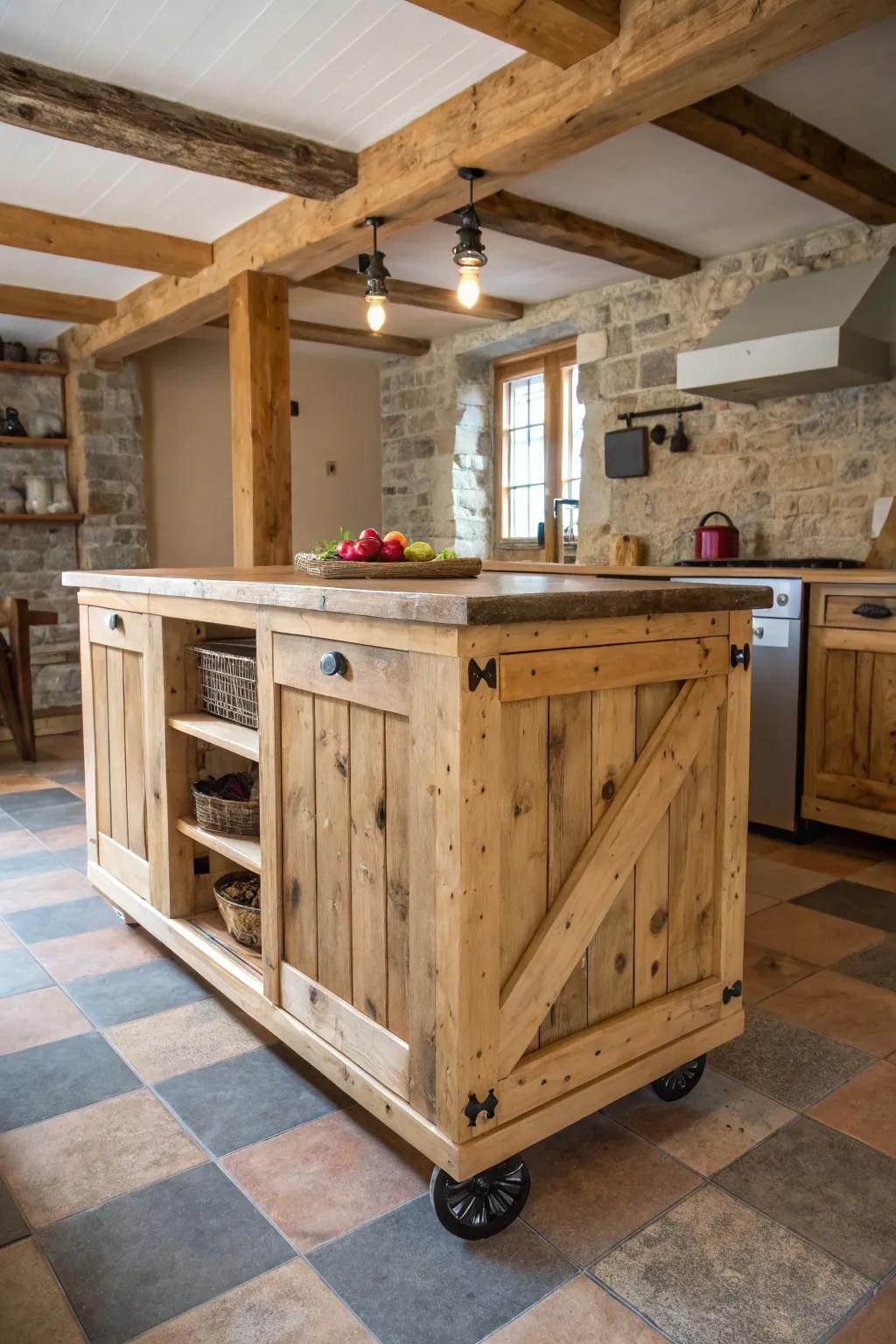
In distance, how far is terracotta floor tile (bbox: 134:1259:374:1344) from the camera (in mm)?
1267

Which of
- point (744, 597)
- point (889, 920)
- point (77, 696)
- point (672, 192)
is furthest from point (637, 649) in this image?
point (77, 696)

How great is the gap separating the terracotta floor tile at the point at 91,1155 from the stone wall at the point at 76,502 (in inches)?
184

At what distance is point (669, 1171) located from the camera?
5.34 ft

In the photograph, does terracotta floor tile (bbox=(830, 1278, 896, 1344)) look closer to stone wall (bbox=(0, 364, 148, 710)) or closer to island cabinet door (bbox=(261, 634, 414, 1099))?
island cabinet door (bbox=(261, 634, 414, 1099))

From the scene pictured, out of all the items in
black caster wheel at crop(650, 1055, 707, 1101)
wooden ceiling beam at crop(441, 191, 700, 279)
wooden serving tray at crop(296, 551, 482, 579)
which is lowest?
black caster wheel at crop(650, 1055, 707, 1101)

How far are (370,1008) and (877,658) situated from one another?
2411 millimetres

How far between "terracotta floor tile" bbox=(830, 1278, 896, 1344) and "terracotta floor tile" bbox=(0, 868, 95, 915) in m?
2.41

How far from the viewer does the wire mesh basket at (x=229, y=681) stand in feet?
7.08

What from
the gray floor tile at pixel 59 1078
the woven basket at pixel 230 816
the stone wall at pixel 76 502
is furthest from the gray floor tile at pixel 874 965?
the stone wall at pixel 76 502

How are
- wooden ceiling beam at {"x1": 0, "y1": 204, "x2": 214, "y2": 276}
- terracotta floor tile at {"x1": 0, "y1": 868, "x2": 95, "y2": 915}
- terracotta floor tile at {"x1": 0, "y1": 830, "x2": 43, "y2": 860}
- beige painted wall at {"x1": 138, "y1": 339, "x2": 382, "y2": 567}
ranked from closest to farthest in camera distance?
terracotta floor tile at {"x1": 0, "y1": 868, "x2": 95, "y2": 915} < terracotta floor tile at {"x1": 0, "y1": 830, "x2": 43, "y2": 860} < wooden ceiling beam at {"x1": 0, "y1": 204, "x2": 214, "y2": 276} < beige painted wall at {"x1": 138, "y1": 339, "x2": 382, "y2": 567}

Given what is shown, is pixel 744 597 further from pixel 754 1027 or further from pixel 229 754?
pixel 229 754

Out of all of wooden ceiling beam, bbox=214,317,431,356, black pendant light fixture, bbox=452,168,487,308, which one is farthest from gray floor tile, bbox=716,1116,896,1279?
wooden ceiling beam, bbox=214,317,431,356

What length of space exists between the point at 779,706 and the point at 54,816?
291 centimetres

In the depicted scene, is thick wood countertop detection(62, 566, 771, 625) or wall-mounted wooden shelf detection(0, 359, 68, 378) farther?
wall-mounted wooden shelf detection(0, 359, 68, 378)
